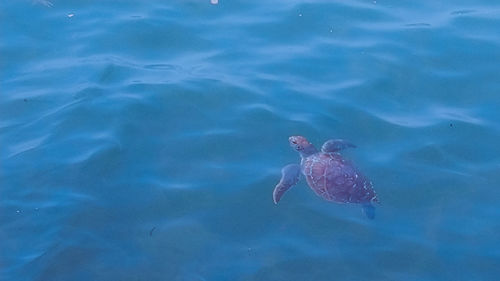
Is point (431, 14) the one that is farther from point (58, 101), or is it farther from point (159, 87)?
point (58, 101)

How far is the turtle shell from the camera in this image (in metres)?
4.61

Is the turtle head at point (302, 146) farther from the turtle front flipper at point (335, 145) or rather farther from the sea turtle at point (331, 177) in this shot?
the turtle front flipper at point (335, 145)

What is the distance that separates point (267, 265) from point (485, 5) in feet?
17.5

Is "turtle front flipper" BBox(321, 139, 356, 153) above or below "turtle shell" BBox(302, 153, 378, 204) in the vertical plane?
above

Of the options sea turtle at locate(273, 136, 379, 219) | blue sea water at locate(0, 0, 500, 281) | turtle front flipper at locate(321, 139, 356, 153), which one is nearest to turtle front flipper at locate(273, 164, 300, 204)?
sea turtle at locate(273, 136, 379, 219)

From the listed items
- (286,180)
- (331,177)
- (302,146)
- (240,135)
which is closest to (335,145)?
(302,146)

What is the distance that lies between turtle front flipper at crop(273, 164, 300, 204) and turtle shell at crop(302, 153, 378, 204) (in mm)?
88

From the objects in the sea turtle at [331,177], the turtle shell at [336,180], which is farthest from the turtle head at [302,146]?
the turtle shell at [336,180]

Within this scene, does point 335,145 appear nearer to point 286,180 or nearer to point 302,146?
point 302,146

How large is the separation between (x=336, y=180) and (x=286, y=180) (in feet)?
1.44

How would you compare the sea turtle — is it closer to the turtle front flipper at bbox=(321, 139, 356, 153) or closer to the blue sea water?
the turtle front flipper at bbox=(321, 139, 356, 153)

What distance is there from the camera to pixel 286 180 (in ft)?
15.6

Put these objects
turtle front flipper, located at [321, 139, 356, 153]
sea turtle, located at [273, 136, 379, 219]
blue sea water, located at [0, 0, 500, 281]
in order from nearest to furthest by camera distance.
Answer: blue sea water, located at [0, 0, 500, 281] < sea turtle, located at [273, 136, 379, 219] < turtle front flipper, located at [321, 139, 356, 153]

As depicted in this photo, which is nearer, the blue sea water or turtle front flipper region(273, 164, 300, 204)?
the blue sea water
